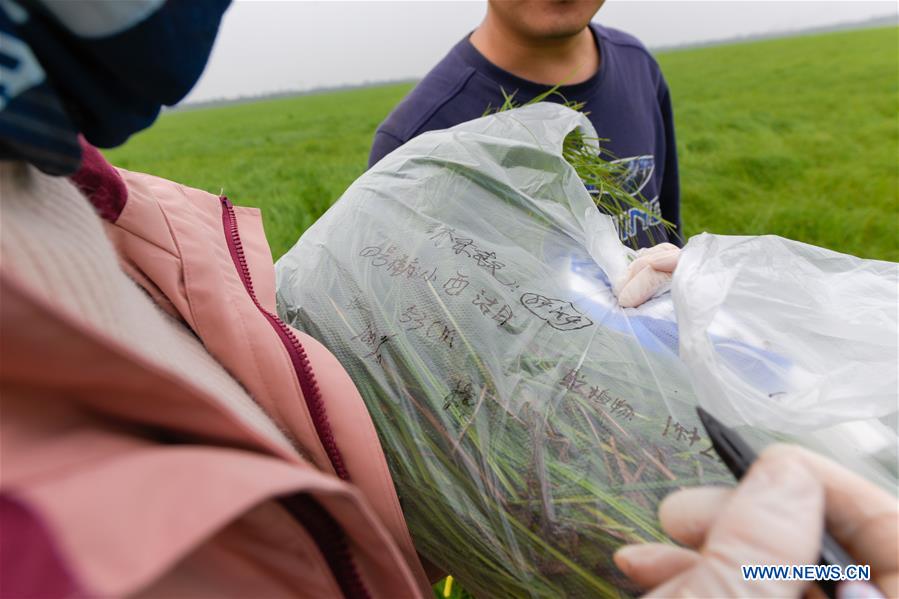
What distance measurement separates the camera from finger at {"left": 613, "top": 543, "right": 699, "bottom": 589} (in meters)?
0.39

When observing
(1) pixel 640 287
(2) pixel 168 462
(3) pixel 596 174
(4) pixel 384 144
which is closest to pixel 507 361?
(1) pixel 640 287

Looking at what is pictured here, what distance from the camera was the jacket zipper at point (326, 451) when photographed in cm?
38

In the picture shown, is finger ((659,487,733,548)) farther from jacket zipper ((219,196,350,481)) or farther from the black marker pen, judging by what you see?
jacket zipper ((219,196,350,481))

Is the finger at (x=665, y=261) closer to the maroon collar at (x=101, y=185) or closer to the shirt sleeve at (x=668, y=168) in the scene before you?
the maroon collar at (x=101, y=185)

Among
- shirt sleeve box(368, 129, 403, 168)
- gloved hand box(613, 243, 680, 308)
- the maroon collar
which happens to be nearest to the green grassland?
shirt sleeve box(368, 129, 403, 168)

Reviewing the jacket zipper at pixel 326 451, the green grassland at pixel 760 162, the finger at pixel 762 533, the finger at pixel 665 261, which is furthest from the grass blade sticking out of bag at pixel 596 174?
the green grassland at pixel 760 162

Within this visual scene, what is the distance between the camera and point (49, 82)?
1.07 ft

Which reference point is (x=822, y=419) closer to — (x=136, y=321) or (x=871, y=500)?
A: (x=871, y=500)

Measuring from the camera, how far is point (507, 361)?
0.63m

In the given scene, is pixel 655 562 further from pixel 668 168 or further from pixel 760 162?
pixel 760 162

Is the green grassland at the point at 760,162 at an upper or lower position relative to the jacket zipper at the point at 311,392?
lower

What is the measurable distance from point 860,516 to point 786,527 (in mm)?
69

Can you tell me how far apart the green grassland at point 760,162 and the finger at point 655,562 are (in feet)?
6.79

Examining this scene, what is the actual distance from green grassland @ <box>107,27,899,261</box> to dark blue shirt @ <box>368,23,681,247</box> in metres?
1.10
